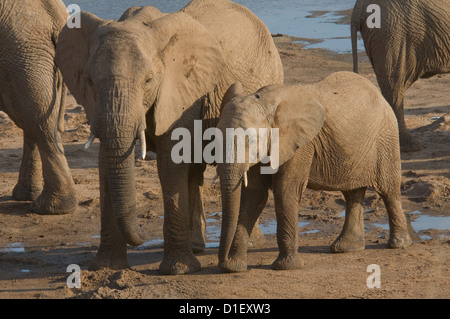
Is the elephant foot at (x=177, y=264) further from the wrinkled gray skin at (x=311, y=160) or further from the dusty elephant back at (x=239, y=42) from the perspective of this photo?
the dusty elephant back at (x=239, y=42)

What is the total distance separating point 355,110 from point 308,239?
1227mm

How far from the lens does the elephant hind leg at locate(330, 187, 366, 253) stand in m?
7.21

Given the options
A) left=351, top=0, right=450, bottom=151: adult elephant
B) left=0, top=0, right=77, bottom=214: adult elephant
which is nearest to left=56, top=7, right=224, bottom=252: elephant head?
left=0, top=0, right=77, bottom=214: adult elephant

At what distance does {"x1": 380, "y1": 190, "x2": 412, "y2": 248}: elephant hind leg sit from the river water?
9682mm

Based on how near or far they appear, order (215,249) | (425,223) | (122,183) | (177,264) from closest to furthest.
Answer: (122,183) → (177,264) → (215,249) → (425,223)

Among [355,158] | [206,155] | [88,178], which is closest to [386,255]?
[355,158]

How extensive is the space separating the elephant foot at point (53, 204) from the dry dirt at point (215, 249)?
6 cm

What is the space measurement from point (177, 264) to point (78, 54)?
5.18 feet

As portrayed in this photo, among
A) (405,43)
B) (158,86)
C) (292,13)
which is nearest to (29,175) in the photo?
(158,86)

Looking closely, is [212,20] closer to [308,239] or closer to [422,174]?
[308,239]

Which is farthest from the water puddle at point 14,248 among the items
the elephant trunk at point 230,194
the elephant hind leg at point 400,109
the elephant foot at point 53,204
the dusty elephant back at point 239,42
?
the elephant hind leg at point 400,109

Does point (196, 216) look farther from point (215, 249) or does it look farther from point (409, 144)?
point (409, 144)

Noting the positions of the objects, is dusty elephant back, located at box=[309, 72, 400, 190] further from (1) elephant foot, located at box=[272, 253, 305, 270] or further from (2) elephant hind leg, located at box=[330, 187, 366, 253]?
(1) elephant foot, located at box=[272, 253, 305, 270]

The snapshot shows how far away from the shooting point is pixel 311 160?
6793 millimetres
